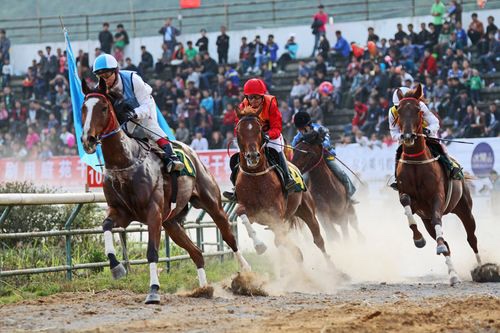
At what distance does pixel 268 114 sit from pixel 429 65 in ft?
52.2

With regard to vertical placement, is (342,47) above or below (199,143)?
above

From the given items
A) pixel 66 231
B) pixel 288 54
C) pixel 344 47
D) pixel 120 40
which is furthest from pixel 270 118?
pixel 120 40

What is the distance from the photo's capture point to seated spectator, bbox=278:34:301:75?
110ft

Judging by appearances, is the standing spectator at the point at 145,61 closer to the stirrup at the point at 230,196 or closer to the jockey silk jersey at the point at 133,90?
the stirrup at the point at 230,196

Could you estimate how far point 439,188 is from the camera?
14.3m

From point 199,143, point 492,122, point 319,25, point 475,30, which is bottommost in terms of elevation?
point 492,122

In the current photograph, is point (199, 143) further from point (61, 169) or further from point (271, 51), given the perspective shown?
point (271, 51)

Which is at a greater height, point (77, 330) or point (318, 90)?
point (318, 90)

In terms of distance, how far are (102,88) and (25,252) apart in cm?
310

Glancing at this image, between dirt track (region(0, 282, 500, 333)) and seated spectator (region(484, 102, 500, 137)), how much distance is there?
566 inches

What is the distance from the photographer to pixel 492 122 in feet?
86.1

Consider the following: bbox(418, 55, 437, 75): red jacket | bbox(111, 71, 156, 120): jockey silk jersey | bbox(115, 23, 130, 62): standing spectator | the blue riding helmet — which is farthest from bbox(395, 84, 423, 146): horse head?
bbox(115, 23, 130, 62): standing spectator

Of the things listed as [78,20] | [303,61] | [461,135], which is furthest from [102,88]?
[78,20]

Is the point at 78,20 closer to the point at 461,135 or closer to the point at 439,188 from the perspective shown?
the point at 461,135
